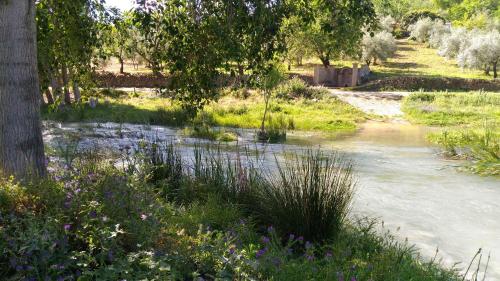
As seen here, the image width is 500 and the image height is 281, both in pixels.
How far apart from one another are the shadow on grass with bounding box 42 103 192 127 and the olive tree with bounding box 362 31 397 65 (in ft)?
102

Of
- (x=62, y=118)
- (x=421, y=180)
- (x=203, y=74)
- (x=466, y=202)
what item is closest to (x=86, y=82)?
(x=203, y=74)

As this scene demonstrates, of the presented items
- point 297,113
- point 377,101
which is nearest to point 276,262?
point 297,113

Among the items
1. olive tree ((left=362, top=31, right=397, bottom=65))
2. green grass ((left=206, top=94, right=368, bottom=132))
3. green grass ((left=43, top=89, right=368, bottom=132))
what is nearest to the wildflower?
green grass ((left=43, top=89, right=368, bottom=132))

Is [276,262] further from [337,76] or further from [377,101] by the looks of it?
[337,76]

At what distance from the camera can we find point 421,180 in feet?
38.2

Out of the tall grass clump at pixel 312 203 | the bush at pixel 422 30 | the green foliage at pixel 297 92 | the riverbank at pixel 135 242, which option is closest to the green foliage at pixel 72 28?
the riverbank at pixel 135 242

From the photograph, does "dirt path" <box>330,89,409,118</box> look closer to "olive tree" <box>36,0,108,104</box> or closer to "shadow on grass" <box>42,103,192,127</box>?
"shadow on grass" <box>42,103,192,127</box>

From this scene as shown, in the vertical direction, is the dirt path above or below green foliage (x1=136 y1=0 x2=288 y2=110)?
below

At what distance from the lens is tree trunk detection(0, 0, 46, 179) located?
4.50 metres

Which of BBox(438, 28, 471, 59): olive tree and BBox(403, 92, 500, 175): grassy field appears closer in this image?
BBox(403, 92, 500, 175): grassy field

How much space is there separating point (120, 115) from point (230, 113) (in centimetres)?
591

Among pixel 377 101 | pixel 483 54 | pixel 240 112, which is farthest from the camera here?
pixel 483 54

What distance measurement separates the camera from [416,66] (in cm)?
5219

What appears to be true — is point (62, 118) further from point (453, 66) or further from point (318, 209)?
point (453, 66)
